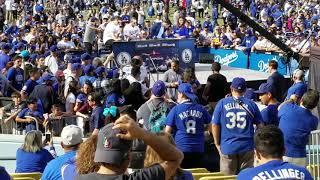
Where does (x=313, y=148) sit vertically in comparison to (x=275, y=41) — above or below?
below

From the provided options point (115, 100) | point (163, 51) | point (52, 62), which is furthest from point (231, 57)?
point (115, 100)

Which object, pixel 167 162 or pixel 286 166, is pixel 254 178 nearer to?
pixel 286 166

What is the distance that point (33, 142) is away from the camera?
348 inches

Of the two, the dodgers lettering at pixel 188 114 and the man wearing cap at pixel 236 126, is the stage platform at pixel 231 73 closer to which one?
the dodgers lettering at pixel 188 114

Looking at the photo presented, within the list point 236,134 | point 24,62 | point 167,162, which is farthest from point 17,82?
point 167,162

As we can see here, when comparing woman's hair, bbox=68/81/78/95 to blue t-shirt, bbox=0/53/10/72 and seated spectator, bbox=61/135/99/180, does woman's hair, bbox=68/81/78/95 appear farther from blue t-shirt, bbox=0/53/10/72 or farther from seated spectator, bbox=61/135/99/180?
seated spectator, bbox=61/135/99/180

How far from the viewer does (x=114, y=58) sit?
2177 cm

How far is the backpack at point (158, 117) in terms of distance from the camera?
1037 centimetres

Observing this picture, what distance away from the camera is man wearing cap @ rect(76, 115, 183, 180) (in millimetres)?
4355

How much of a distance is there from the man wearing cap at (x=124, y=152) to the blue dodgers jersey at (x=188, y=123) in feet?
17.0

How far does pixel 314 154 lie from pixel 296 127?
39.1 inches

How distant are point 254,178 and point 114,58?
54.9ft

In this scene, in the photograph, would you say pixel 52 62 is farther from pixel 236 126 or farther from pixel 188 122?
pixel 236 126

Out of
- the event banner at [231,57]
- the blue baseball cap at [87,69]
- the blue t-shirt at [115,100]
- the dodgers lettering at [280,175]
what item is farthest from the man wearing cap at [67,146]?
the event banner at [231,57]
